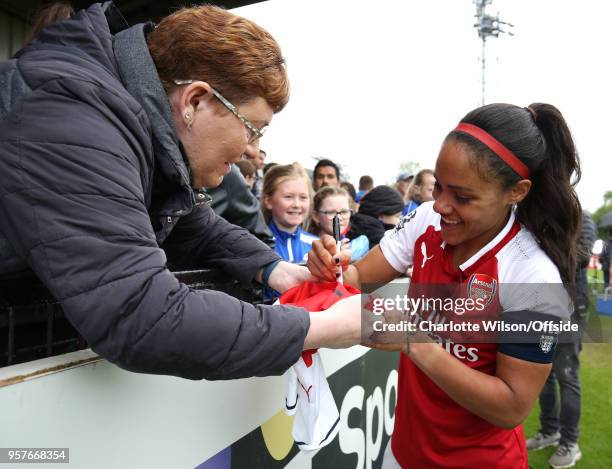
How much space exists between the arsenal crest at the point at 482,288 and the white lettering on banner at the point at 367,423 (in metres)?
0.94

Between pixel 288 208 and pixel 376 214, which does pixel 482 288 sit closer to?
pixel 288 208

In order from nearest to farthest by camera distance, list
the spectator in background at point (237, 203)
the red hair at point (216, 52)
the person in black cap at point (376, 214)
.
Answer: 1. the red hair at point (216, 52)
2. the spectator in background at point (237, 203)
3. the person in black cap at point (376, 214)

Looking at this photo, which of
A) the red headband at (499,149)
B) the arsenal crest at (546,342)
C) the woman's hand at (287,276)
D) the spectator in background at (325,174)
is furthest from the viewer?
the spectator in background at (325,174)

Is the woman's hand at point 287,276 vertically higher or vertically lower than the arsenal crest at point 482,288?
higher

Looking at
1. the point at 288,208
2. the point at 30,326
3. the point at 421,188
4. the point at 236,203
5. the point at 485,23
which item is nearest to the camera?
the point at 30,326

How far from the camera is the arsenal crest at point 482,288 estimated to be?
1479 millimetres

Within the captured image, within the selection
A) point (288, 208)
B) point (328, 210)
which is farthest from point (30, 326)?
point (328, 210)

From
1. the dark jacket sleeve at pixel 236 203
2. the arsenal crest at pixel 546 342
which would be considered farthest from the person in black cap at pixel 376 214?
the arsenal crest at pixel 546 342

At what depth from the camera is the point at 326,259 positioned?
4.98 feet

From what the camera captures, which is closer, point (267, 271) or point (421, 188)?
point (267, 271)

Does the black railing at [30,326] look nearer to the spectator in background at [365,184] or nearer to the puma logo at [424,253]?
the puma logo at [424,253]

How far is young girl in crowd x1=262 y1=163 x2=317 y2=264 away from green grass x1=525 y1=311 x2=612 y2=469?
2000mm

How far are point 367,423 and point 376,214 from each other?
2.45m

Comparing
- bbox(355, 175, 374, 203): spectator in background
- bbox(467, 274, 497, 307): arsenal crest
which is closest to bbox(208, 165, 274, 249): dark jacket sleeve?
bbox(467, 274, 497, 307): arsenal crest
